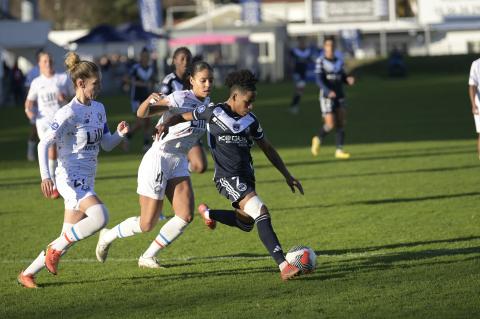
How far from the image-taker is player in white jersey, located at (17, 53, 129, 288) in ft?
30.9

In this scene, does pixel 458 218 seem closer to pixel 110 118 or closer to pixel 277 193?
pixel 277 193

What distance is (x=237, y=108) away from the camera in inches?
379

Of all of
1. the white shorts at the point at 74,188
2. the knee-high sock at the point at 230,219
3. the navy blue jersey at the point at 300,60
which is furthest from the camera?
the navy blue jersey at the point at 300,60

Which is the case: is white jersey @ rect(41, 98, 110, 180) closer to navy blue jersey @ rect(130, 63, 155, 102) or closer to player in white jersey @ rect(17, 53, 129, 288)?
player in white jersey @ rect(17, 53, 129, 288)

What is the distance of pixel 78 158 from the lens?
959cm

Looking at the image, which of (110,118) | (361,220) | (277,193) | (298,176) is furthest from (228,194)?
(110,118)

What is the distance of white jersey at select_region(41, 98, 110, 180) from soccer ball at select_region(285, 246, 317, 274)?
1.94m

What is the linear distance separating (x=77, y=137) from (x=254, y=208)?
1.69 m

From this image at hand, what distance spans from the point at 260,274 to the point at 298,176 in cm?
882

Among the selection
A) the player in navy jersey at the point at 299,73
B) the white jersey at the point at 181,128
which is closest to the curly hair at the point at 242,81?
the white jersey at the point at 181,128

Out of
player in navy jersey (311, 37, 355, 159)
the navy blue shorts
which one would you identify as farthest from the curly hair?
player in navy jersey (311, 37, 355, 159)

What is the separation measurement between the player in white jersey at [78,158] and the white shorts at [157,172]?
0.60 meters

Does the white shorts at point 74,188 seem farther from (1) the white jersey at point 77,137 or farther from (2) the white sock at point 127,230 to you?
(2) the white sock at point 127,230

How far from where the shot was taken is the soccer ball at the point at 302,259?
9.29m
